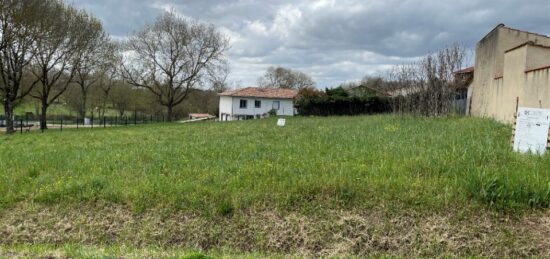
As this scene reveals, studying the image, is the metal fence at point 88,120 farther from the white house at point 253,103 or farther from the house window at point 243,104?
the house window at point 243,104

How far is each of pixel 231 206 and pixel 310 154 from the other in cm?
275

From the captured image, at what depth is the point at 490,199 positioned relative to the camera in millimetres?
4801

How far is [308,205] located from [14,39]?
2631 cm

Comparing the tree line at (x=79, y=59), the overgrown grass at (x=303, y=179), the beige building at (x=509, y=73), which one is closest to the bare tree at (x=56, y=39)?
the tree line at (x=79, y=59)

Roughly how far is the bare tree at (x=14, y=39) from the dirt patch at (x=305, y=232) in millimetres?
22355

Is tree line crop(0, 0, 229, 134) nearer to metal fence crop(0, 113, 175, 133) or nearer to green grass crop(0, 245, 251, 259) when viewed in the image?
metal fence crop(0, 113, 175, 133)

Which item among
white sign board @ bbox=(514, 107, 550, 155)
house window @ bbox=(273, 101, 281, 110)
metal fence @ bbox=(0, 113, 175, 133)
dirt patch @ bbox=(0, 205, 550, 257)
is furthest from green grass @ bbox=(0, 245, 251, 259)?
house window @ bbox=(273, 101, 281, 110)

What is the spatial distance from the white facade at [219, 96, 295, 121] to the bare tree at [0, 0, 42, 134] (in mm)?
29958

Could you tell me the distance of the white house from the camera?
5634 cm

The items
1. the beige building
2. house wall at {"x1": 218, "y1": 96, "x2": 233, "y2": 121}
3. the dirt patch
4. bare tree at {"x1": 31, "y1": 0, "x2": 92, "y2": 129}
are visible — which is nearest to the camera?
the dirt patch

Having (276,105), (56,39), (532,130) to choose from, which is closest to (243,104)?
(276,105)

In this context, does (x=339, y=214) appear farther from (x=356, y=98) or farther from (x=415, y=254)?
(x=356, y=98)

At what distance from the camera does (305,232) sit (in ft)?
15.5

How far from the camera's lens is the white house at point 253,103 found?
5634 cm
